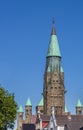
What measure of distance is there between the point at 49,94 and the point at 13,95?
3771 inches

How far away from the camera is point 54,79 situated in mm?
192875

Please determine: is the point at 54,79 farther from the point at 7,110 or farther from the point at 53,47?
the point at 7,110

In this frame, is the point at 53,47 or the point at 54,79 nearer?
the point at 53,47

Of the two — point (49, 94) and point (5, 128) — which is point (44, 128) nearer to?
point (5, 128)

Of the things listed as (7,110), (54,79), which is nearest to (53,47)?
(54,79)

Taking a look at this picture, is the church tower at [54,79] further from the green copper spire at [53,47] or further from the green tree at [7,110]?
the green tree at [7,110]

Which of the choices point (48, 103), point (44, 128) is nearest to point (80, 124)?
point (44, 128)

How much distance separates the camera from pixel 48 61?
193625 millimetres

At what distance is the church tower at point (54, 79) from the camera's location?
628 feet

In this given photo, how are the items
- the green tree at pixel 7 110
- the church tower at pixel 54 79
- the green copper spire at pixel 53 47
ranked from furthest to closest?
the green copper spire at pixel 53 47
the church tower at pixel 54 79
the green tree at pixel 7 110

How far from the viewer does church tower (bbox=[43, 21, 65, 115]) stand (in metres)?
191

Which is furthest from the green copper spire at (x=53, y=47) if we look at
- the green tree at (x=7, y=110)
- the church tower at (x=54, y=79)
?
the green tree at (x=7, y=110)

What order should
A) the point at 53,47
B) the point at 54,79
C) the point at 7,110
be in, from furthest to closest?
1. the point at 54,79
2. the point at 53,47
3. the point at 7,110

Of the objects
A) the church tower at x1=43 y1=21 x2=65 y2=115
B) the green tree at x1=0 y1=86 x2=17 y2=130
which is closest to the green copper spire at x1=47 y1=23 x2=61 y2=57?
the church tower at x1=43 y1=21 x2=65 y2=115
